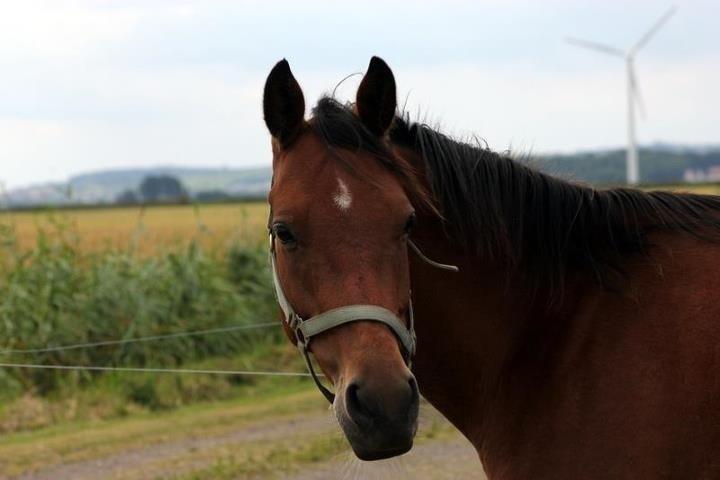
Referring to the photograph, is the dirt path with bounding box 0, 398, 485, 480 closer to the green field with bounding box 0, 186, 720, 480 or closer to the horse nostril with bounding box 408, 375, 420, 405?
the green field with bounding box 0, 186, 720, 480

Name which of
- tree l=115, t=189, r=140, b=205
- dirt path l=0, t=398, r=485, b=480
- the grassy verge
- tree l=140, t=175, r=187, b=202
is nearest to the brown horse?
dirt path l=0, t=398, r=485, b=480

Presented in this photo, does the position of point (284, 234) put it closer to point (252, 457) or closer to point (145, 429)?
point (252, 457)

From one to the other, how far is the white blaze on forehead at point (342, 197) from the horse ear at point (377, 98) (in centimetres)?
37

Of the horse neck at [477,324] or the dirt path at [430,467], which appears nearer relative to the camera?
the horse neck at [477,324]

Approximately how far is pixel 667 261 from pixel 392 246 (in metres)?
1.09

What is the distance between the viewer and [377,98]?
135 inches

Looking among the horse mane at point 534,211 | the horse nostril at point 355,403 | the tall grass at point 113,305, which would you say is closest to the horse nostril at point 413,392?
the horse nostril at point 355,403

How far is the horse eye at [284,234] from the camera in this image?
10.5 feet

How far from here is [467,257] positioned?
3551 millimetres

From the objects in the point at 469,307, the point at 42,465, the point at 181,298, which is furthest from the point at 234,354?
the point at 469,307

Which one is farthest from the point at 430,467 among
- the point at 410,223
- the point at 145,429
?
the point at 410,223

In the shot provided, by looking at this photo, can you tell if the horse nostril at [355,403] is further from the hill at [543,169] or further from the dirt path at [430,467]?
the dirt path at [430,467]

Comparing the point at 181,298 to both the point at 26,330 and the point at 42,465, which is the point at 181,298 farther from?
the point at 42,465

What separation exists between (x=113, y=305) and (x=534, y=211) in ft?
29.1
